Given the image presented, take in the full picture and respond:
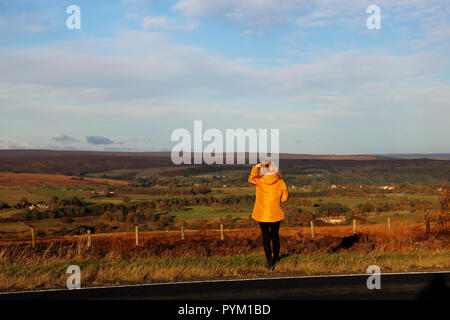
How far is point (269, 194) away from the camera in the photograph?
902 centimetres

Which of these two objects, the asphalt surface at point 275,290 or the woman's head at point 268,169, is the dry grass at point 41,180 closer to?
the asphalt surface at point 275,290

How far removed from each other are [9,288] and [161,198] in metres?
51.7

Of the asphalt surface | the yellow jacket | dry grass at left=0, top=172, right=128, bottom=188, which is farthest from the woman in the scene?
dry grass at left=0, top=172, right=128, bottom=188

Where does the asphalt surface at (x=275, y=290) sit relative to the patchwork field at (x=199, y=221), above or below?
above

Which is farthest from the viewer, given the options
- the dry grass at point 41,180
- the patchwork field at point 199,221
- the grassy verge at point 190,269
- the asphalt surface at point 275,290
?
the dry grass at point 41,180

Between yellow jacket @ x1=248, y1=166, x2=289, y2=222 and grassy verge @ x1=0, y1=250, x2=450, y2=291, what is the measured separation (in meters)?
1.35

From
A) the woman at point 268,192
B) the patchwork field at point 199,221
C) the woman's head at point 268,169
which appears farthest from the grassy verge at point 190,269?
the woman's head at point 268,169

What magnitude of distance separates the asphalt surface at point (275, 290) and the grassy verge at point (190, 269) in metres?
0.76

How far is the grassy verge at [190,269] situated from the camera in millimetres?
8961

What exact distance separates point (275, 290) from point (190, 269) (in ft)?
9.00

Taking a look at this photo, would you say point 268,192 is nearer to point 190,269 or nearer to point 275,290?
point 275,290

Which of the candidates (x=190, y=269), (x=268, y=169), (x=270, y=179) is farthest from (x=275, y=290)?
(x=190, y=269)

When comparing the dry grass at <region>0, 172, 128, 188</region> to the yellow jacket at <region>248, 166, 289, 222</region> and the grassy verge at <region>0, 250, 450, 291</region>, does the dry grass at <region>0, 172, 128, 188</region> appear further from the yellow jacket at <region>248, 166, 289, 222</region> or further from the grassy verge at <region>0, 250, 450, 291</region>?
the yellow jacket at <region>248, 166, 289, 222</region>
